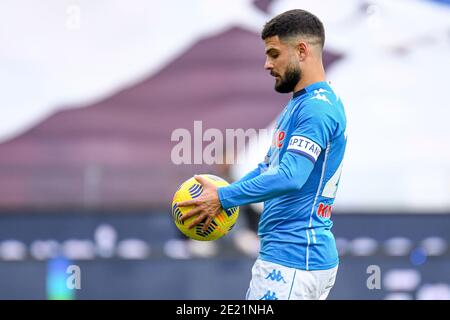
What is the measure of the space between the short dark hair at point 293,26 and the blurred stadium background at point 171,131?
15.2 ft

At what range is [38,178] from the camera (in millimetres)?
9109

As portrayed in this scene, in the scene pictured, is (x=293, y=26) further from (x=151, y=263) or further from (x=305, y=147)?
(x=151, y=263)

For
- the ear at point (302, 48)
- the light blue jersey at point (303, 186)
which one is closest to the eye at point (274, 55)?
the ear at point (302, 48)

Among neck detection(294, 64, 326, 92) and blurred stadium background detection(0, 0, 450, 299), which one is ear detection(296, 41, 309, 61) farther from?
blurred stadium background detection(0, 0, 450, 299)

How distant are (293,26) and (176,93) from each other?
4.94 meters

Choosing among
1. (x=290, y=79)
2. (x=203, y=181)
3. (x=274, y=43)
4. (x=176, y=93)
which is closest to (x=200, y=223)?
(x=203, y=181)

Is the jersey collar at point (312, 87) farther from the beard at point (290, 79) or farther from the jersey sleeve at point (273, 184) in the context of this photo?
the jersey sleeve at point (273, 184)

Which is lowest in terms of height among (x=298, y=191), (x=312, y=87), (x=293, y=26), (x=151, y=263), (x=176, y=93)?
(x=151, y=263)

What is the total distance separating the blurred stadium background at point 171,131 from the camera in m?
9.05

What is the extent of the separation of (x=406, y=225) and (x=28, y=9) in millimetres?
4262

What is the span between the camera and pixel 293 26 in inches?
177
